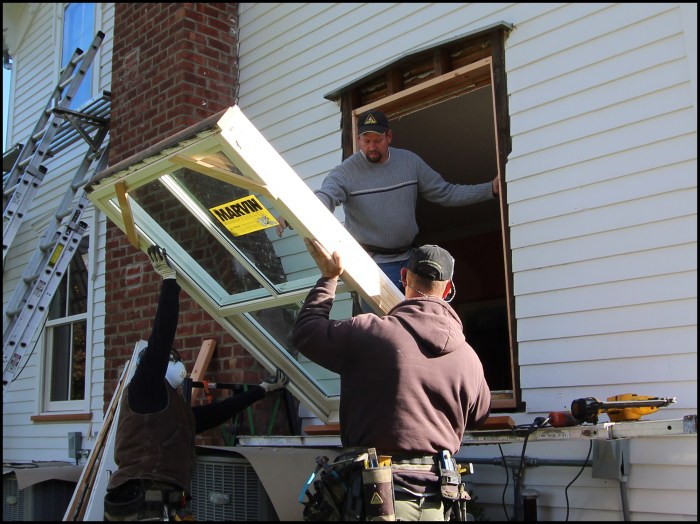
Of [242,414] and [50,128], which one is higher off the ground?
[50,128]

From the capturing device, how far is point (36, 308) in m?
6.38

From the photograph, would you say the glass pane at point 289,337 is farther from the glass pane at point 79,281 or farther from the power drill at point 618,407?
the glass pane at point 79,281

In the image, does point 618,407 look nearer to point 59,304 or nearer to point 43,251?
point 43,251

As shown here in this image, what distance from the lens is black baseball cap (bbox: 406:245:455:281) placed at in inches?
123

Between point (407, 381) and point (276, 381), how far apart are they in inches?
66.2

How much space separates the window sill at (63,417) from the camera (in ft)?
24.2

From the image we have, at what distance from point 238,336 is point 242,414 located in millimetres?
1125

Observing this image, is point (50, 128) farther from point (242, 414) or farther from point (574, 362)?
point (574, 362)

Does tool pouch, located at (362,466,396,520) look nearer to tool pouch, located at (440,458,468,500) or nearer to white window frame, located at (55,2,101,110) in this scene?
tool pouch, located at (440,458,468,500)

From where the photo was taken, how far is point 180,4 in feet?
20.8

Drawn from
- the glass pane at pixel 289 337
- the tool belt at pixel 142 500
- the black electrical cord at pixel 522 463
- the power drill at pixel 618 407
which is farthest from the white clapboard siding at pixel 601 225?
the tool belt at pixel 142 500

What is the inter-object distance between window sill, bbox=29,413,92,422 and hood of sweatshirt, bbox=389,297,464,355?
5.25 meters

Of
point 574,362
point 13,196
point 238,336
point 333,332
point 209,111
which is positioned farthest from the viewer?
point 13,196

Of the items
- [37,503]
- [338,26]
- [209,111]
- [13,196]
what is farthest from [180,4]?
[37,503]
